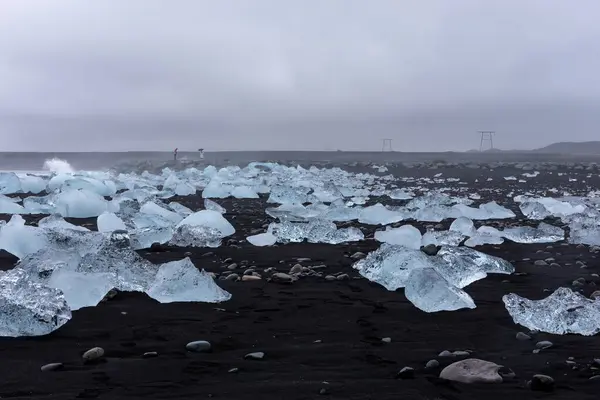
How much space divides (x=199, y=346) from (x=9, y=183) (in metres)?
11.3

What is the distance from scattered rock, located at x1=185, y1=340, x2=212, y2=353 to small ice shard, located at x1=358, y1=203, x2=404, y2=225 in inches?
187

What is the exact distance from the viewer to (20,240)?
15.5ft

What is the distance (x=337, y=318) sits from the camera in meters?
3.25

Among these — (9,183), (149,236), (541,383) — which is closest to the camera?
(541,383)

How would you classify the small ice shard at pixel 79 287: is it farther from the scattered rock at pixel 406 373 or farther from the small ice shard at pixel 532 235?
the small ice shard at pixel 532 235

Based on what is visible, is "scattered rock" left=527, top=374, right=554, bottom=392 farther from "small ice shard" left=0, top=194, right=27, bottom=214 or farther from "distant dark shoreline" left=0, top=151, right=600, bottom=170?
"distant dark shoreline" left=0, top=151, right=600, bottom=170

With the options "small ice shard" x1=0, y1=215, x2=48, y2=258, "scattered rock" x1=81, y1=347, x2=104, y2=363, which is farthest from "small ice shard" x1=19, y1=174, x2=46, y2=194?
"scattered rock" x1=81, y1=347, x2=104, y2=363

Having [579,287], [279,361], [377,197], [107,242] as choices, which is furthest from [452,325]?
[377,197]

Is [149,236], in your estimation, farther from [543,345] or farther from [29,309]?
[543,345]

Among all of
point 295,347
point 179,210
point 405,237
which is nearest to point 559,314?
point 295,347

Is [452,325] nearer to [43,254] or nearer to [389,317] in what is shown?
[389,317]

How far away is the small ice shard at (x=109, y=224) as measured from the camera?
616 centimetres

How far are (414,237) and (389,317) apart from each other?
7.70 ft

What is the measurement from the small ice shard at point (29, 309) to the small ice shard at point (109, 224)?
119 inches
